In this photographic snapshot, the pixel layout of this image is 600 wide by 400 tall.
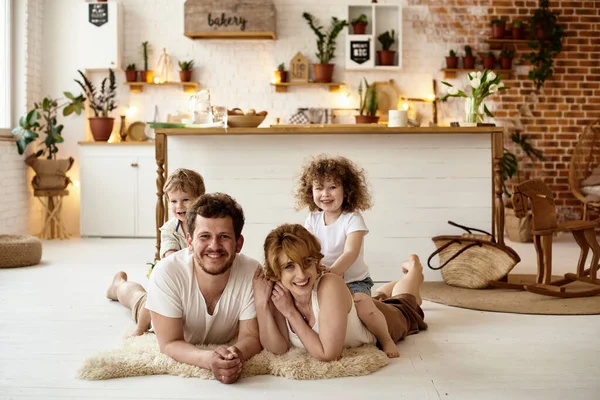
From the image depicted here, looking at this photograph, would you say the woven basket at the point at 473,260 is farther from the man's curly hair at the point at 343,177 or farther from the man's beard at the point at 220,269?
the man's beard at the point at 220,269

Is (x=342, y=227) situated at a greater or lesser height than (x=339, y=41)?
lesser

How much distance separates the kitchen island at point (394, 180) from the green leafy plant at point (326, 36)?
281 centimetres

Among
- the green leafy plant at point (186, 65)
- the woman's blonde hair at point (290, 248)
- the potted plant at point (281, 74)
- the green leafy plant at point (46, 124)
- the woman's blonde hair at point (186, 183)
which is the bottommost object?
the woman's blonde hair at point (290, 248)

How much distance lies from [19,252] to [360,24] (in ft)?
12.7

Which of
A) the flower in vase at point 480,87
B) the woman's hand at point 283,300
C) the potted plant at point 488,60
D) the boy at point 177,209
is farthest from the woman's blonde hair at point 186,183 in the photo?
the potted plant at point 488,60

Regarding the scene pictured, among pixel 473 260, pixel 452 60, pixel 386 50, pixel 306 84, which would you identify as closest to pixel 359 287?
pixel 473 260

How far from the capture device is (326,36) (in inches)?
282

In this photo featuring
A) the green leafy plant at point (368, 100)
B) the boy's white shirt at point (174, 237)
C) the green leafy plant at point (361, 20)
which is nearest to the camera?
the boy's white shirt at point (174, 237)

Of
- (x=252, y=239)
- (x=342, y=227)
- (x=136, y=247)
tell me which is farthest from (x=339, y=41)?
(x=342, y=227)

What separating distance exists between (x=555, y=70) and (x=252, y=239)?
13.9 feet

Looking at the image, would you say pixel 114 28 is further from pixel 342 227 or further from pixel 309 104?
pixel 342 227

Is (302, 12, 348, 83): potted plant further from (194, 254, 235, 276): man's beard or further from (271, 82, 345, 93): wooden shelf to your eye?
(194, 254, 235, 276): man's beard

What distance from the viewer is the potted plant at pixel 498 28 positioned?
699cm

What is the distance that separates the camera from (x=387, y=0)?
23.7 feet
